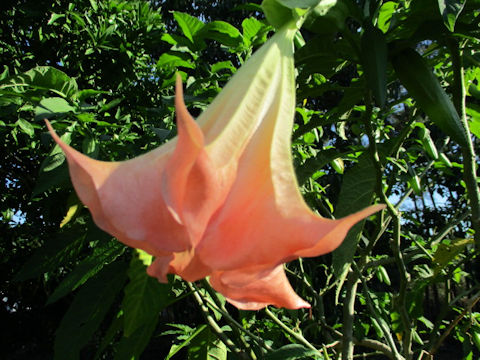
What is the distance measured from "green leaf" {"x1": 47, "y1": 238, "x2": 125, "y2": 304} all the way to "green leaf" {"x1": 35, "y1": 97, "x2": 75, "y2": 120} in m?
0.23

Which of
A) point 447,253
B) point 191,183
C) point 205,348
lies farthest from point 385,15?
point 205,348

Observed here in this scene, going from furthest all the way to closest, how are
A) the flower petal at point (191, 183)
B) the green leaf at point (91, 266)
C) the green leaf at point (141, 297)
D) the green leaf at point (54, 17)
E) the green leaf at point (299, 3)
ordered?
the green leaf at point (54, 17), the green leaf at point (91, 266), the green leaf at point (141, 297), the green leaf at point (299, 3), the flower petal at point (191, 183)

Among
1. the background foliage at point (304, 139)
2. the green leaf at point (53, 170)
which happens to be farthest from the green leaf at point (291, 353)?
the green leaf at point (53, 170)

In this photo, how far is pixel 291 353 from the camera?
3.13 ft

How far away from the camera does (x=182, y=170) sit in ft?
0.98

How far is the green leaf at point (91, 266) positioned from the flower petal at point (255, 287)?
0.34 meters

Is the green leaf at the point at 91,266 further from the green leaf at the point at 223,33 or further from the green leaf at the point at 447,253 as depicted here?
the green leaf at the point at 447,253

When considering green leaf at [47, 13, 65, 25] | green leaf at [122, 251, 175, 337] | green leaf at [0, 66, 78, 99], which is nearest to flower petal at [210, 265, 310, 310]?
green leaf at [122, 251, 175, 337]

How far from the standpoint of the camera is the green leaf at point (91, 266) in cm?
67

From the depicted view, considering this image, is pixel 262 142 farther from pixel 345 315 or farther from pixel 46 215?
pixel 46 215

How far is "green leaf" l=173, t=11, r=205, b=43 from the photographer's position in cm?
98

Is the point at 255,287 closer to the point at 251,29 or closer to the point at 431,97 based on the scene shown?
the point at 431,97

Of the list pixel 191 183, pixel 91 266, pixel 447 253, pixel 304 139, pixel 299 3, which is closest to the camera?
pixel 191 183

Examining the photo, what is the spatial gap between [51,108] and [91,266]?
272 mm
